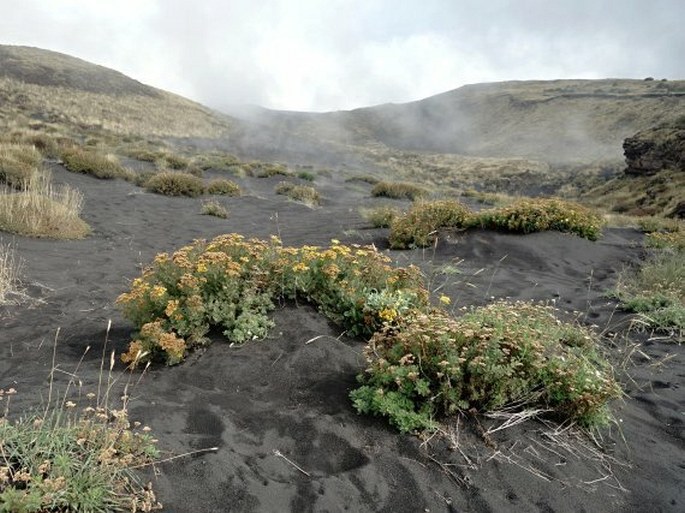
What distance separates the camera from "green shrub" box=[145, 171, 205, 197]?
15253 mm

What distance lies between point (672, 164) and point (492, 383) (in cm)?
3039

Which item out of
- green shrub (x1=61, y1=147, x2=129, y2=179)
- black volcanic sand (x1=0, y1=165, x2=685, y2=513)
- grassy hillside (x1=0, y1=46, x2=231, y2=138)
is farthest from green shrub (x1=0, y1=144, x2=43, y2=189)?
grassy hillside (x1=0, y1=46, x2=231, y2=138)

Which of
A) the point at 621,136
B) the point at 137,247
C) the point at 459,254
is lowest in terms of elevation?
the point at 137,247

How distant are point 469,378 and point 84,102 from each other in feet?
166

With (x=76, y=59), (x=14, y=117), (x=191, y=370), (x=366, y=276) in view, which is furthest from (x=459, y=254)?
(x=76, y=59)

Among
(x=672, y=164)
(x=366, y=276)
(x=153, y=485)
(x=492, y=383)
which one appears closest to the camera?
(x=153, y=485)

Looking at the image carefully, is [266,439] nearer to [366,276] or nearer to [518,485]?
[518,485]

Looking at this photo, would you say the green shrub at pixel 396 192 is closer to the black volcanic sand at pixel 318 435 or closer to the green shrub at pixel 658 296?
the green shrub at pixel 658 296

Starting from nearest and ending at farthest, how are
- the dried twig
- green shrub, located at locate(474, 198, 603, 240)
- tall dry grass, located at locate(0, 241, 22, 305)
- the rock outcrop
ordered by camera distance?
the dried twig → tall dry grass, located at locate(0, 241, 22, 305) → green shrub, located at locate(474, 198, 603, 240) → the rock outcrop

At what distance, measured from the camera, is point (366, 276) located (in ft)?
15.7

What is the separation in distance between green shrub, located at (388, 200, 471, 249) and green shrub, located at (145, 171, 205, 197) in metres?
7.89

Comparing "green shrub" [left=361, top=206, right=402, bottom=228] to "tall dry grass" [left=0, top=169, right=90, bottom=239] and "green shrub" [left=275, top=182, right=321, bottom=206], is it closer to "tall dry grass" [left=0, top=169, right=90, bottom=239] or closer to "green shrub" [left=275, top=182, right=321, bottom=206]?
Answer: "green shrub" [left=275, top=182, right=321, bottom=206]

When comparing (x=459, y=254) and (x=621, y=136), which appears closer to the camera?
(x=459, y=254)

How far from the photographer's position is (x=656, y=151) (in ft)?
97.5
